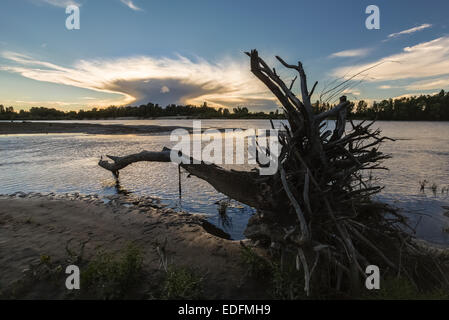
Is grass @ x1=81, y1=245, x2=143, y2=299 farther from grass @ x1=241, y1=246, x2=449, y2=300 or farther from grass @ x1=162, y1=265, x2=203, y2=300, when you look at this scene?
grass @ x1=241, y1=246, x2=449, y2=300

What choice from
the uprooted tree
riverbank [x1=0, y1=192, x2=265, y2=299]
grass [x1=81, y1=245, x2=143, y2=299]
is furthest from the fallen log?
grass [x1=81, y1=245, x2=143, y2=299]

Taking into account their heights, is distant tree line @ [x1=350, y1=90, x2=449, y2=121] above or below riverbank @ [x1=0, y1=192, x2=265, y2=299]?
above

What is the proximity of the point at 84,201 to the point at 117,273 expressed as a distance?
7812 millimetres

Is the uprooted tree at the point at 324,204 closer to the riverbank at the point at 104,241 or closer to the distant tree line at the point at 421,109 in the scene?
the riverbank at the point at 104,241

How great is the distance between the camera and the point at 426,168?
1916 cm

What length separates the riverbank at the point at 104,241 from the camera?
4.95 meters

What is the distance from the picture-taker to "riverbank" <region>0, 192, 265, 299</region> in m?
4.95

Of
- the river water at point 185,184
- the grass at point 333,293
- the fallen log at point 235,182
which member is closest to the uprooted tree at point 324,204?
the grass at point 333,293

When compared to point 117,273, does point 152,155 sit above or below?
above

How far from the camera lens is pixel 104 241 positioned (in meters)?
7.06

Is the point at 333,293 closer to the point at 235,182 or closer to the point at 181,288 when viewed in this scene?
the point at 181,288
